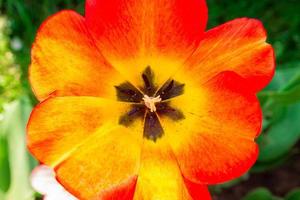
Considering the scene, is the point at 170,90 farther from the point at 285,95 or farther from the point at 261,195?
the point at 261,195

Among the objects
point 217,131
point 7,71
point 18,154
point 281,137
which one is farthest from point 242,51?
point 7,71

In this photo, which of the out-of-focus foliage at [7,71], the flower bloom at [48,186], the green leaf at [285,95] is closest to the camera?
the flower bloom at [48,186]

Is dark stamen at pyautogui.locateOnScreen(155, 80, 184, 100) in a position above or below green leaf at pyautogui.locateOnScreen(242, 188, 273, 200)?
above

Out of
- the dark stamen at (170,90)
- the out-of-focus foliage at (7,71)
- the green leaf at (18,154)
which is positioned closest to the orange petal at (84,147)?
the dark stamen at (170,90)

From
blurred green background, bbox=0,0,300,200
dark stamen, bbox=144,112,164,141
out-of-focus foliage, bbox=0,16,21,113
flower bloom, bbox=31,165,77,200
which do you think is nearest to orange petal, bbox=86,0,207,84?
dark stamen, bbox=144,112,164,141

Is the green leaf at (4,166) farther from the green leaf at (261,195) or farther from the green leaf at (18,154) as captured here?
the green leaf at (261,195)

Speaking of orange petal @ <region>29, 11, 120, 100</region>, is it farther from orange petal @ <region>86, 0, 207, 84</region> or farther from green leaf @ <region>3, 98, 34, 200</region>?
green leaf @ <region>3, 98, 34, 200</region>
